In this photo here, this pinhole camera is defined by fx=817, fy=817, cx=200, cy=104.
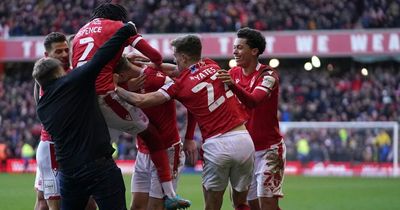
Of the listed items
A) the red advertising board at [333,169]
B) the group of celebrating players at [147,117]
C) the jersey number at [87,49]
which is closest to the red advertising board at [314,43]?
the red advertising board at [333,169]

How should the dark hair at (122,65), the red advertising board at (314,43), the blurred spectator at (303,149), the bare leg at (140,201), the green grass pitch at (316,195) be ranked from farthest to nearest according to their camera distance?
the red advertising board at (314,43) < the blurred spectator at (303,149) < the green grass pitch at (316,195) < the bare leg at (140,201) < the dark hair at (122,65)

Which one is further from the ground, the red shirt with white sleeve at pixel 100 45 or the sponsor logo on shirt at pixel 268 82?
the red shirt with white sleeve at pixel 100 45

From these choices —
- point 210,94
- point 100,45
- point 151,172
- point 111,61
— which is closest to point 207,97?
point 210,94

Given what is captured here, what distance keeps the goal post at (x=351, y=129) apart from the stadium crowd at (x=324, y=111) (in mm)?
41

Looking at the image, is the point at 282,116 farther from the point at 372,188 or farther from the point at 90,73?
the point at 90,73

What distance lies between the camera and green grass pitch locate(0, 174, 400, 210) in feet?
53.2

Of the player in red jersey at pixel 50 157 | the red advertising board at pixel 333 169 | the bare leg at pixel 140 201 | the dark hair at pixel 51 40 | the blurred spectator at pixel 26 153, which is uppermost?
the dark hair at pixel 51 40

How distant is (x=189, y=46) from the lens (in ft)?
27.5

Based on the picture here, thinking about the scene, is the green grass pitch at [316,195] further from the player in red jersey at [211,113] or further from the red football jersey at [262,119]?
the player in red jersey at [211,113]

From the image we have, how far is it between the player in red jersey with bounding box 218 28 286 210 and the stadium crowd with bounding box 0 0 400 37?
1015 inches

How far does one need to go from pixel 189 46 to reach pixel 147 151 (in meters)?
1.56

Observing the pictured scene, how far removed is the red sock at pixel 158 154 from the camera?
880 centimetres

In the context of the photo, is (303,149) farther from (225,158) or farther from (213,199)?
(225,158)

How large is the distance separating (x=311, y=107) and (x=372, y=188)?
11148mm
